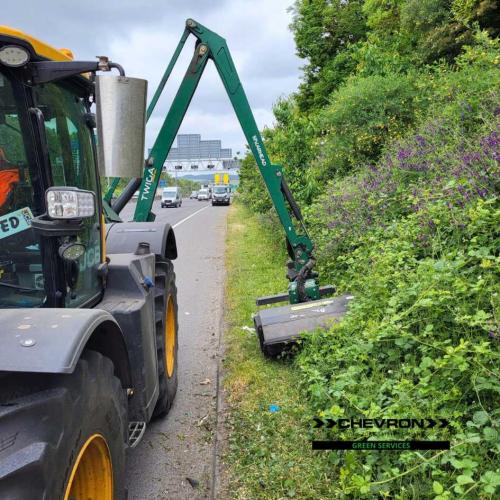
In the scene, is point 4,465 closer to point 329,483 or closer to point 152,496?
point 152,496

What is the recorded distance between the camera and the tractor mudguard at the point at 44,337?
1.70 metres

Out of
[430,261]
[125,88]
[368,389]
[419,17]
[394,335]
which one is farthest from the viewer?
[419,17]

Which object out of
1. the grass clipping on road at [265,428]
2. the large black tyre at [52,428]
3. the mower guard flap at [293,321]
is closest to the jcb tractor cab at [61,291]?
the large black tyre at [52,428]

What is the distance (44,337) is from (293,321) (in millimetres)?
3019

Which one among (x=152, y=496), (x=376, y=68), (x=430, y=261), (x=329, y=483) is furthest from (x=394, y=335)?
(x=376, y=68)

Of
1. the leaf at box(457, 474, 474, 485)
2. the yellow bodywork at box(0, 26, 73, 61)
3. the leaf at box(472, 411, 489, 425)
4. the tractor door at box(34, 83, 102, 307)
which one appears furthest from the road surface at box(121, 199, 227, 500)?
the yellow bodywork at box(0, 26, 73, 61)

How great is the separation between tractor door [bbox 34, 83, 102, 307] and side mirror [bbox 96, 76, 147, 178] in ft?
1.16

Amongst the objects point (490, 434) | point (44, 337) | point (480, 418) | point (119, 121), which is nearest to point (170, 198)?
point (119, 121)

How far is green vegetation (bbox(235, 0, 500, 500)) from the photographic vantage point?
2557 mm

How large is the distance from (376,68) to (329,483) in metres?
10.3

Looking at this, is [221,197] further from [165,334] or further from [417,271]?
[417,271]

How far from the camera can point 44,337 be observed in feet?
5.95

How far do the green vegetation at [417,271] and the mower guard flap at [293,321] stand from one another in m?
0.19

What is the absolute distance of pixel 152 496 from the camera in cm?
300
